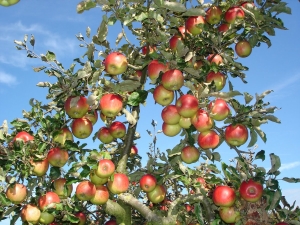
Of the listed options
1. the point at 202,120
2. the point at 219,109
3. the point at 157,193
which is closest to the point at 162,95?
the point at 202,120

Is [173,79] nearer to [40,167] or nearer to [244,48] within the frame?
[244,48]

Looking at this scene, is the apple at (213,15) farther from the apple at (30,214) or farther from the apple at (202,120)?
the apple at (30,214)

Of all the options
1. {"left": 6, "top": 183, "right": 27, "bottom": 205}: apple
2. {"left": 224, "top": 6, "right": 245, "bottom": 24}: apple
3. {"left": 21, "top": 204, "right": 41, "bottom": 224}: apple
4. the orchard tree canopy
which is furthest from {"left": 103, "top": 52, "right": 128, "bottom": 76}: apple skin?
{"left": 21, "top": 204, "right": 41, "bottom": 224}: apple

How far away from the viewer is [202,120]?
3.79 metres

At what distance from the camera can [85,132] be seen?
4.27 m

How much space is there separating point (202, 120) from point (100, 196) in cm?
143

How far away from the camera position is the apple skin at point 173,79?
379 cm

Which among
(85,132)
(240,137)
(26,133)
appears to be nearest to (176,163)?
(240,137)

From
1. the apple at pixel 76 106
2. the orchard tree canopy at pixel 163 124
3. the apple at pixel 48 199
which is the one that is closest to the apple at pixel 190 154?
the orchard tree canopy at pixel 163 124

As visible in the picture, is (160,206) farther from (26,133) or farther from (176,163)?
(26,133)

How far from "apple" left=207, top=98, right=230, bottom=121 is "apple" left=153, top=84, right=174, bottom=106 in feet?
1.60

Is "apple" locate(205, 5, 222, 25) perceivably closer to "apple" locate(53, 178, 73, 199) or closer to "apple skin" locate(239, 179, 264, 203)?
"apple skin" locate(239, 179, 264, 203)

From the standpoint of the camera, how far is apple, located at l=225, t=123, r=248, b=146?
12.7 feet

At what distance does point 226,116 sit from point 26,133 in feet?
7.75
